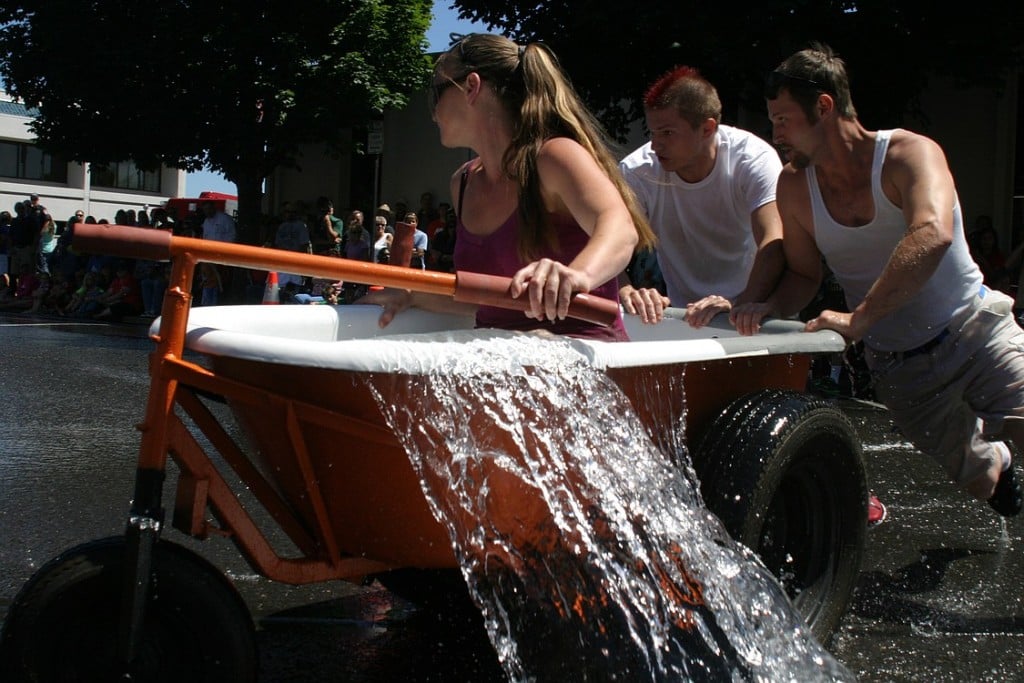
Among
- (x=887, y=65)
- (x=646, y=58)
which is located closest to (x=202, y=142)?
(x=646, y=58)

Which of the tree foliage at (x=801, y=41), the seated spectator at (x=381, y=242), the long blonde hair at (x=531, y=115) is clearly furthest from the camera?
the seated spectator at (x=381, y=242)

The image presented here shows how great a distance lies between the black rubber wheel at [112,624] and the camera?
214cm

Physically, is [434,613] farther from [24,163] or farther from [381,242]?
[24,163]

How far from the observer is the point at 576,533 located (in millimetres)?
2471

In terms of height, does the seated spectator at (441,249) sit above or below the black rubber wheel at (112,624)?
above

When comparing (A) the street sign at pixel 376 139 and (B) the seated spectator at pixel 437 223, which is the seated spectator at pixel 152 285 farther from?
(B) the seated spectator at pixel 437 223

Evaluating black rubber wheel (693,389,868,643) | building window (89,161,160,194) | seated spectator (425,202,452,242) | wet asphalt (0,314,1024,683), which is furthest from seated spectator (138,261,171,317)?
building window (89,161,160,194)

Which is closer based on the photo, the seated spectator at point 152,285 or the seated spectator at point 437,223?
the seated spectator at point 437,223

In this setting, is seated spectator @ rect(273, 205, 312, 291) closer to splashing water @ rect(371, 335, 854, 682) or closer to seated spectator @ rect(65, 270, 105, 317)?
seated spectator @ rect(65, 270, 105, 317)

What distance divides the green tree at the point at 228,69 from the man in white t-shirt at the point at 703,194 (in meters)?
15.0

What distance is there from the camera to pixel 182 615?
2184mm

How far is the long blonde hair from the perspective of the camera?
2.89 metres

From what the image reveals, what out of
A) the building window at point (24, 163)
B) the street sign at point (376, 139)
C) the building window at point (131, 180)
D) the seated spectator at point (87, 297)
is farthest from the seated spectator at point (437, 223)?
the building window at point (24, 163)

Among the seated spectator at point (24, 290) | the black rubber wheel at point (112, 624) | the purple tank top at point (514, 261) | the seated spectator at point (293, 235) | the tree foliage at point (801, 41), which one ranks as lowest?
the seated spectator at point (24, 290)
